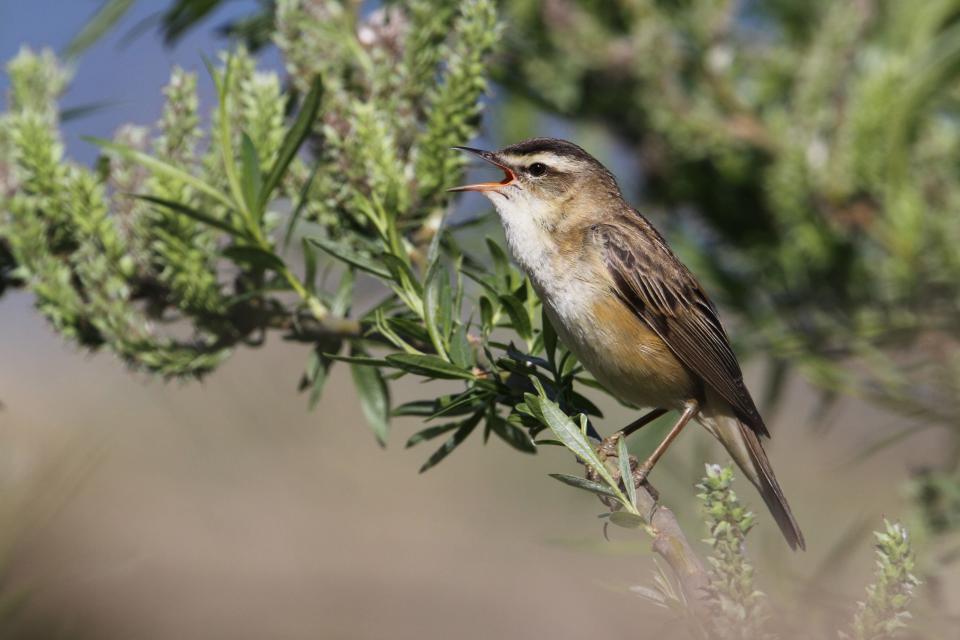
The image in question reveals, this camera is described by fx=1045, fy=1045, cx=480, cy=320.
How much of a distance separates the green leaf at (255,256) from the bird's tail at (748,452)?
144 centimetres

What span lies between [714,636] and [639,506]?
409 mm

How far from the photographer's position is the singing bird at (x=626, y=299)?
106 inches

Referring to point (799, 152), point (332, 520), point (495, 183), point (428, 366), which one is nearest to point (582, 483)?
point (428, 366)

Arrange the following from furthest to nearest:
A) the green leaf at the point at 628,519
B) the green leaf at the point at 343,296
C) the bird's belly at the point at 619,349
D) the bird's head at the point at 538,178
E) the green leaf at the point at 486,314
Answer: the bird's head at the point at 538,178 → the bird's belly at the point at 619,349 → the green leaf at the point at 343,296 → the green leaf at the point at 486,314 → the green leaf at the point at 628,519

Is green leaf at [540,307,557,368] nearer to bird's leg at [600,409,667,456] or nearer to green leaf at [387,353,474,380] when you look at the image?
green leaf at [387,353,474,380]

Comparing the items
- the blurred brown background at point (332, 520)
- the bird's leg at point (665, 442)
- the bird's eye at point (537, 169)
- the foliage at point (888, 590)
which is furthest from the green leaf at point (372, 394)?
the blurred brown background at point (332, 520)

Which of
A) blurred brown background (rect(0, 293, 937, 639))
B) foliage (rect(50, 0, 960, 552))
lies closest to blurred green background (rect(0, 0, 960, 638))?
foliage (rect(50, 0, 960, 552))

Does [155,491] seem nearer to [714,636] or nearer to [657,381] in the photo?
[657,381]

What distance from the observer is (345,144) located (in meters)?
1.92

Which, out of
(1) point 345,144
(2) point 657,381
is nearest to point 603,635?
(2) point 657,381

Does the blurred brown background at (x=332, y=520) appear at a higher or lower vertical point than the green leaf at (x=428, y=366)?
lower

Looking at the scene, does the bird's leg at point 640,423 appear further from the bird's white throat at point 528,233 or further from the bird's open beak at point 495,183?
the bird's open beak at point 495,183

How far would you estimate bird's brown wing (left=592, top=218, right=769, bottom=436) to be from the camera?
9.45 feet

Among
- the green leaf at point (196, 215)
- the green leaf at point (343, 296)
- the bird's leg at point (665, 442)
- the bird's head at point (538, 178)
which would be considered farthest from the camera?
the bird's head at point (538, 178)
